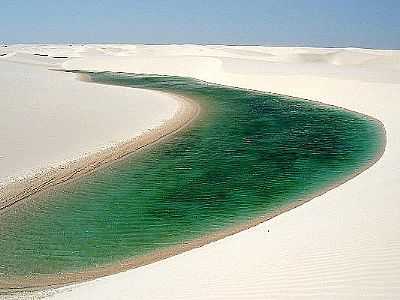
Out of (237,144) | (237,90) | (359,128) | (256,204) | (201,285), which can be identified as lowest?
(201,285)

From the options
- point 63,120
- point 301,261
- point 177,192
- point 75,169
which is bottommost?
point 301,261

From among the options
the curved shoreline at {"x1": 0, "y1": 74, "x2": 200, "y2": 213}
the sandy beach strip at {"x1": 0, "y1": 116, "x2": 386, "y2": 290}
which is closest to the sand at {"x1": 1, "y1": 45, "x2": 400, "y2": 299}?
the sandy beach strip at {"x1": 0, "y1": 116, "x2": 386, "y2": 290}

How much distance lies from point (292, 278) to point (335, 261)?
662mm

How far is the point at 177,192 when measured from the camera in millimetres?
9914

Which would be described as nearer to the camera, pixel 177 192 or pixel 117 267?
pixel 117 267

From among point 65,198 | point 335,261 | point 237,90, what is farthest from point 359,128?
point 237,90

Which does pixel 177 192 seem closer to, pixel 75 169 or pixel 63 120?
pixel 75 169

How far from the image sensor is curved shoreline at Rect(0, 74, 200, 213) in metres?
9.50

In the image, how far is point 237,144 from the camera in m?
14.8

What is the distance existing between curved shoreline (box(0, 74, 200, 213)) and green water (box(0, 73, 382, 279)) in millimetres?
308

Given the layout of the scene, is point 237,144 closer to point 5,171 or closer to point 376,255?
point 5,171

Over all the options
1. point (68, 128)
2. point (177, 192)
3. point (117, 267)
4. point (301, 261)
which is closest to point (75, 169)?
point (177, 192)

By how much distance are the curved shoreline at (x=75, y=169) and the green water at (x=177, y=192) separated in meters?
0.31

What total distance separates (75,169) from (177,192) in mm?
2837
